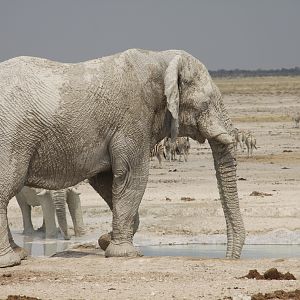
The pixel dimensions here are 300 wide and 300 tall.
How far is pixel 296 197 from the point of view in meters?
21.7

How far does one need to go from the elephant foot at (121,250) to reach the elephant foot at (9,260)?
106cm

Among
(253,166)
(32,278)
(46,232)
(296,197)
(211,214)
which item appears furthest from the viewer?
(253,166)

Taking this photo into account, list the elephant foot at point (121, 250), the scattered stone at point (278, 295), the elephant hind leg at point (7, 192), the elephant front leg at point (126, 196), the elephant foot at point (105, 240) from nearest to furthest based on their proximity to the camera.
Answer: the scattered stone at point (278, 295), the elephant hind leg at point (7, 192), the elephant front leg at point (126, 196), the elephant foot at point (121, 250), the elephant foot at point (105, 240)

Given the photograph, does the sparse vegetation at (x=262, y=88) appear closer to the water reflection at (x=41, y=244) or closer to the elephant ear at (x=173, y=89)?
the water reflection at (x=41, y=244)

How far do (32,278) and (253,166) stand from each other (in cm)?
2090

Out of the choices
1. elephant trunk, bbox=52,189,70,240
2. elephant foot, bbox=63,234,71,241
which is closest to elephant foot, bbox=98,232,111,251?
elephant trunk, bbox=52,189,70,240

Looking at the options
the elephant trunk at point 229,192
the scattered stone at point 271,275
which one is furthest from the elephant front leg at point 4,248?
the scattered stone at point 271,275

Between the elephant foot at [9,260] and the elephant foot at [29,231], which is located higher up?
the elephant foot at [29,231]

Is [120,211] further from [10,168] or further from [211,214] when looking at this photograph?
[211,214]

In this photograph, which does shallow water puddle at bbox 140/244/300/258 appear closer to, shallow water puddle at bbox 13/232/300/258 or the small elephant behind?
shallow water puddle at bbox 13/232/300/258

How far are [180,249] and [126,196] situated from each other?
4.18 m

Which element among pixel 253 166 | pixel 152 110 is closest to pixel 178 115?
pixel 152 110

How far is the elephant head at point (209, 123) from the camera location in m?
12.3

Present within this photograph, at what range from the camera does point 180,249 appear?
16.1 m
